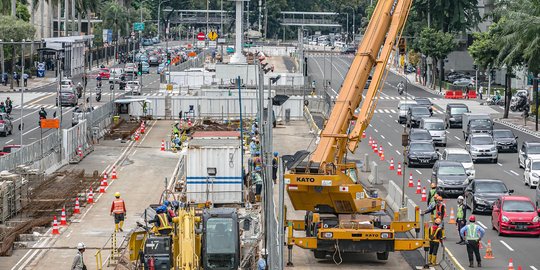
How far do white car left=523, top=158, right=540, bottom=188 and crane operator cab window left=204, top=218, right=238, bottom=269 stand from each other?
1037 inches

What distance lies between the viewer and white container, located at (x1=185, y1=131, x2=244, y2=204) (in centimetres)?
5216

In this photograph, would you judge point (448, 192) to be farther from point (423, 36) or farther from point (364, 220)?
point (423, 36)

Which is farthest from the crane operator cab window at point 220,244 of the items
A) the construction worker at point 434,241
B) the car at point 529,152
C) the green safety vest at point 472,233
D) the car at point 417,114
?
the car at point 417,114

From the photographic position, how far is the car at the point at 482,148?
7062cm

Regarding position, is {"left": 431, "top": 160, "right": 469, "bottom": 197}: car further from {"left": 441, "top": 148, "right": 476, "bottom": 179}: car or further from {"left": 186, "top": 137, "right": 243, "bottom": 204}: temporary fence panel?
{"left": 186, "top": 137, "right": 243, "bottom": 204}: temporary fence panel

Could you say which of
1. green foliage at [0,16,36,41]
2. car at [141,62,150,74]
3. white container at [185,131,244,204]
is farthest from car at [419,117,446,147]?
car at [141,62,150,74]

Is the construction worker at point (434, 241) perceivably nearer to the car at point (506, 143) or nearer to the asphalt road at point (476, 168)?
the asphalt road at point (476, 168)

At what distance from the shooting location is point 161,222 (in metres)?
37.9

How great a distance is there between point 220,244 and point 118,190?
→ 80.8ft

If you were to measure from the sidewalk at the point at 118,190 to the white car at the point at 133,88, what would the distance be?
21847mm

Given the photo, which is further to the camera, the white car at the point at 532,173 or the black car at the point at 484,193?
the white car at the point at 532,173

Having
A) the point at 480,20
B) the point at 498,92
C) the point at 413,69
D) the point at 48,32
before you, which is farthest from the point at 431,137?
the point at 48,32

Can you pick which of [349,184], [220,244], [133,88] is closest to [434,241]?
[349,184]

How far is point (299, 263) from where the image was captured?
41.3 metres
